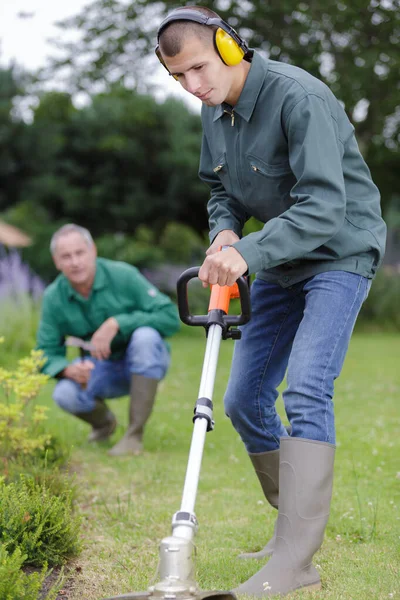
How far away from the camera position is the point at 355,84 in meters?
14.3

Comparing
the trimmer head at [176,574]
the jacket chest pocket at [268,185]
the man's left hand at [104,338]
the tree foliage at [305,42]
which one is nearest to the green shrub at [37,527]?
the trimmer head at [176,574]

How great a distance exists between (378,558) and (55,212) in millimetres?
19651

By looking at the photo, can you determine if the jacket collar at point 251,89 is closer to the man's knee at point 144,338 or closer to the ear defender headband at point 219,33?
the ear defender headband at point 219,33

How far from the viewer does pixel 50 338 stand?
17.2 feet

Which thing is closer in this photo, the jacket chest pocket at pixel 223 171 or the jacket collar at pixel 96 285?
the jacket chest pocket at pixel 223 171

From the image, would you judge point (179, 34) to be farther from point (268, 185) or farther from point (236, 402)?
point (236, 402)

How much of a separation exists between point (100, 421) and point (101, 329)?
30.4 inches

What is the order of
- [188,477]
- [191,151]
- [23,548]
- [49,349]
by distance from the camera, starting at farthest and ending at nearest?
[191,151]
[49,349]
[23,548]
[188,477]

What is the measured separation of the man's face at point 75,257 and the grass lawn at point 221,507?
3.56 feet

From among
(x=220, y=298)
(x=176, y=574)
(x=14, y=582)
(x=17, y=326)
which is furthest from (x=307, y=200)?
(x=17, y=326)

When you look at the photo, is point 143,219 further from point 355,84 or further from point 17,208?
point 355,84

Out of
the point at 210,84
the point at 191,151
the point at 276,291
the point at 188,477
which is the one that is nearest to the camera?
the point at 188,477

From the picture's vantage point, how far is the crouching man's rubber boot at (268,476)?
3141 mm

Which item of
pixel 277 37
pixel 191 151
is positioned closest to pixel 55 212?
pixel 191 151
